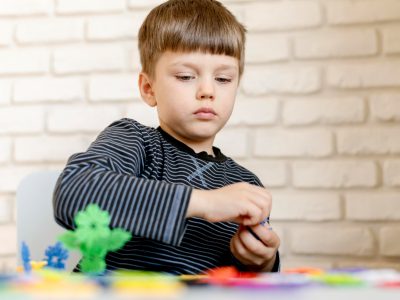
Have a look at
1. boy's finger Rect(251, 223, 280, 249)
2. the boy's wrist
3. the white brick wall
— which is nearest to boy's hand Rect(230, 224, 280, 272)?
boy's finger Rect(251, 223, 280, 249)

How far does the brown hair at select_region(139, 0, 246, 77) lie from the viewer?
1069 millimetres

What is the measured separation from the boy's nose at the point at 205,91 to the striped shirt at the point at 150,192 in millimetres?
99

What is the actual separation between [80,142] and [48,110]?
0.13m

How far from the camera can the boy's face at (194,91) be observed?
1052 millimetres

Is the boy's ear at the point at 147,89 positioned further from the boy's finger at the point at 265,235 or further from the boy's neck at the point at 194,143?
the boy's finger at the point at 265,235

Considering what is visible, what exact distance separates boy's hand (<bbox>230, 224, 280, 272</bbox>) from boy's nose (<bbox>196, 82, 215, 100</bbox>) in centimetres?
27

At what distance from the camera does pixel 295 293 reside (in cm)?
34

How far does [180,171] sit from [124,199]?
0.33m

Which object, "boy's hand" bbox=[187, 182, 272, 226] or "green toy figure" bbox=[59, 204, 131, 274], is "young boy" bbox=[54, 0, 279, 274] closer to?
"boy's hand" bbox=[187, 182, 272, 226]

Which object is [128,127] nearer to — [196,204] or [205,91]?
[205,91]

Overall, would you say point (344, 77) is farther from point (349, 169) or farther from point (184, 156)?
point (184, 156)

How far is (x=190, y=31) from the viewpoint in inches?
42.2

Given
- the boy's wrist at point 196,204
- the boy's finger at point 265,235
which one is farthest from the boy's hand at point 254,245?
the boy's wrist at point 196,204

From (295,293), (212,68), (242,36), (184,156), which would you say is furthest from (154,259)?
(295,293)
